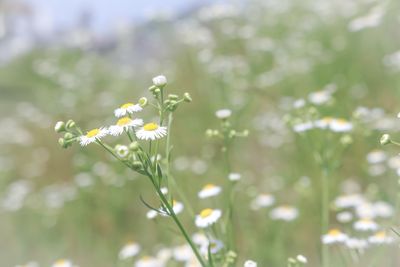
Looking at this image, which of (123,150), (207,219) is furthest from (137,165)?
(207,219)

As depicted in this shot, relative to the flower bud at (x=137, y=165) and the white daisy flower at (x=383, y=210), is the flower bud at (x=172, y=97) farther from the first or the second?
the white daisy flower at (x=383, y=210)

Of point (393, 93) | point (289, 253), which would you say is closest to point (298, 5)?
point (393, 93)

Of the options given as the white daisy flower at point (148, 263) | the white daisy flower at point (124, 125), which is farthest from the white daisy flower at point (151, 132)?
the white daisy flower at point (148, 263)

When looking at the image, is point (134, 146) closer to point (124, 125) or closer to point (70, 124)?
point (124, 125)

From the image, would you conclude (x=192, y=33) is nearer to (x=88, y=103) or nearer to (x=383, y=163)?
(x=88, y=103)

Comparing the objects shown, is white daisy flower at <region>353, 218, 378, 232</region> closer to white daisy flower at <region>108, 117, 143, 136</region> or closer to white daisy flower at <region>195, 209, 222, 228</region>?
white daisy flower at <region>195, 209, 222, 228</region>

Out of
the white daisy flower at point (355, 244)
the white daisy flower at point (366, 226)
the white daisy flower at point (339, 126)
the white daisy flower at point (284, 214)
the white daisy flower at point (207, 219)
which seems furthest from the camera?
the white daisy flower at point (284, 214)
